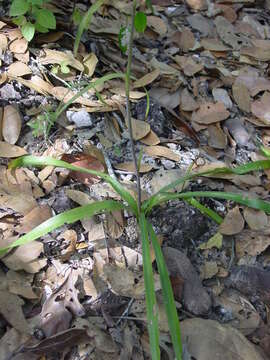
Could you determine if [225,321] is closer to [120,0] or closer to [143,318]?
[143,318]

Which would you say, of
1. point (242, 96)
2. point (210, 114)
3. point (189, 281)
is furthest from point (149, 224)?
point (242, 96)

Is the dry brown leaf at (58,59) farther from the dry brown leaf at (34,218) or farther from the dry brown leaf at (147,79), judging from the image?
the dry brown leaf at (34,218)

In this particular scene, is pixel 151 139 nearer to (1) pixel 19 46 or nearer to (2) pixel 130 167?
(2) pixel 130 167

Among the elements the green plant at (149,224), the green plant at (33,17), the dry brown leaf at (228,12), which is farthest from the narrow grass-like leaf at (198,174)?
the dry brown leaf at (228,12)

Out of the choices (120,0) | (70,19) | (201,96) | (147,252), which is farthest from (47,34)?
(147,252)

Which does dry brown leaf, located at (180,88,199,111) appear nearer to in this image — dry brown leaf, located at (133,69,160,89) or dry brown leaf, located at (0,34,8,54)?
dry brown leaf, located at (133,69,160,89)

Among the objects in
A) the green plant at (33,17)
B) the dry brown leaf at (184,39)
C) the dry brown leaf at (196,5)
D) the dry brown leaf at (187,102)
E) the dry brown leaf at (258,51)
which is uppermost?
the green plant at (33,17)
